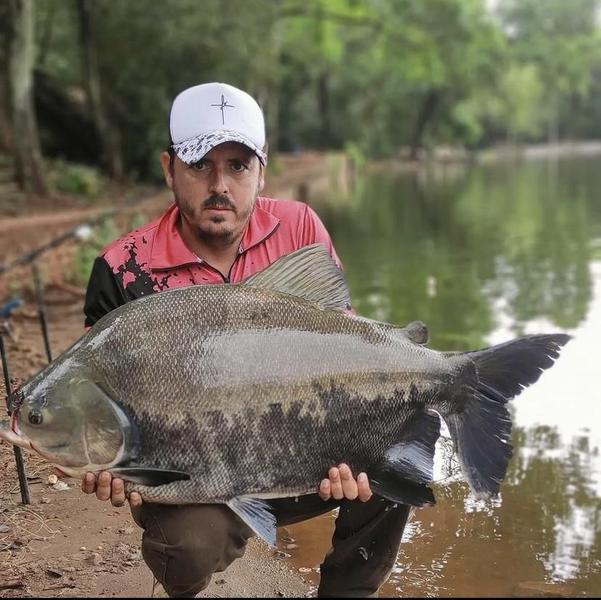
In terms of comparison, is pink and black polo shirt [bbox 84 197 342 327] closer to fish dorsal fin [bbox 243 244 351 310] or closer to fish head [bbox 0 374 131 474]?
fish dorsal fin [bbox 243 244 351 310]

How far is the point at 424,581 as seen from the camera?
13.0ft

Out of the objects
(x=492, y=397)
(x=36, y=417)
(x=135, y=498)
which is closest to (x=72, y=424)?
(x=36, y=417)

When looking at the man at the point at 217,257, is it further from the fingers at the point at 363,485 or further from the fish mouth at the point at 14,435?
the fish mouth at the point at 14,435

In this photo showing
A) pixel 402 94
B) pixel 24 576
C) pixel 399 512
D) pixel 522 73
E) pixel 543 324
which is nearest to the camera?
pixel 399 512

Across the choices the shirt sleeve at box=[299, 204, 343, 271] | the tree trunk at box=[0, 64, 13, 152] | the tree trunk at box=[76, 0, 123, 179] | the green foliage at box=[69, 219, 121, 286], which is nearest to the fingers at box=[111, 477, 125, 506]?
the shirt sleeve at box=[299, 204, 343, 271]

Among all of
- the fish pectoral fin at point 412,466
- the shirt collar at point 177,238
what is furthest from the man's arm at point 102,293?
the fish pectoral fin at point 412,466

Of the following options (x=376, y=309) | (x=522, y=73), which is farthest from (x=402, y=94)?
(x=376, y=309)

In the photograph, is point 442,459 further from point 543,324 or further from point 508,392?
point 543,324

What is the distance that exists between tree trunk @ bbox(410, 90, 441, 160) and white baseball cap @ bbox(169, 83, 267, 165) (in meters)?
63.1

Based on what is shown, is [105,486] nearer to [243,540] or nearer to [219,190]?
[243,540]

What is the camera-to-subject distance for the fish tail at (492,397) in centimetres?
288

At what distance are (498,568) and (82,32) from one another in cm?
2042

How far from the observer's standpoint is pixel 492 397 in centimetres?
291

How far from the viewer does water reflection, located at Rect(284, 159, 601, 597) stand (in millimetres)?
4188
